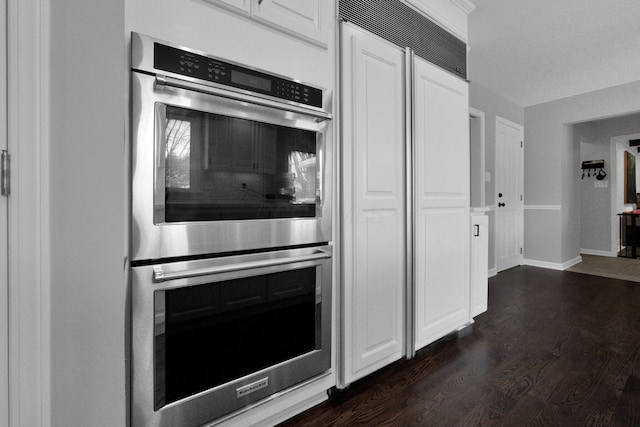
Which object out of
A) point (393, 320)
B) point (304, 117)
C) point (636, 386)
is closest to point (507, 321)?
point (636, 386)

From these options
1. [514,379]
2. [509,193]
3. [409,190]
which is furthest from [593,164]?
[409,190]

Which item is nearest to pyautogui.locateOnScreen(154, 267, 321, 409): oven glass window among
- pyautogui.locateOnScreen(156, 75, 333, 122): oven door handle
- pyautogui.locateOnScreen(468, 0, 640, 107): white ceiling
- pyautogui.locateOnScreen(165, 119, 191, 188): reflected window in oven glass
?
pyautogui.locateOnScreen(165, 119, 191, 188): reflected window in oven glass

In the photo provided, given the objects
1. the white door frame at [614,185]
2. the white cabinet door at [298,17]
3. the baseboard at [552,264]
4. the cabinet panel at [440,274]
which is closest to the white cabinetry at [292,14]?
the white cabinet door at [298,17]

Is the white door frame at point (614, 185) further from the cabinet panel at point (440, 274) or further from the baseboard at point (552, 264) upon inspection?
the cabinet panel at point (440, 274)

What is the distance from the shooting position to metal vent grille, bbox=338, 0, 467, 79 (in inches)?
66.0

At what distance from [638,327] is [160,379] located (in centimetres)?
348

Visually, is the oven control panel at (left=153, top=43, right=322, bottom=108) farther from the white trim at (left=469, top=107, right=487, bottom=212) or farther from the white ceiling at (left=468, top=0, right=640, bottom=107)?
the white trim at (left=469, top=107, right=487, bottom=212)

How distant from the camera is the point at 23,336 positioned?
741 mm

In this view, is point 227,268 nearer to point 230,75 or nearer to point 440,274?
point 230,75

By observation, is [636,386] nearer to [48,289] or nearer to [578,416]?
[578,416]

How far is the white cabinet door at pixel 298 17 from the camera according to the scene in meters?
1.26

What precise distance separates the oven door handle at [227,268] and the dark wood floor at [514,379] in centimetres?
76

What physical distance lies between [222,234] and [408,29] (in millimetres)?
1718

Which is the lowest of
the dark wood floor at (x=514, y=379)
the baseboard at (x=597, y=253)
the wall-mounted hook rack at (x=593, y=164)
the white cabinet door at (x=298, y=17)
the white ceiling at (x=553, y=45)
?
the dark wood floor at (x=514, y=379)
